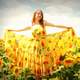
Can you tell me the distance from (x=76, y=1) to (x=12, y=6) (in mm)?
623

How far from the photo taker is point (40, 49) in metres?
4.19

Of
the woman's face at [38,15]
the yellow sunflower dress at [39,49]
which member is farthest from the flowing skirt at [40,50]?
the woman's face at [38,15]

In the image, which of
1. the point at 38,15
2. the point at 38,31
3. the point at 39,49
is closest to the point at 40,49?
the point at 39,49

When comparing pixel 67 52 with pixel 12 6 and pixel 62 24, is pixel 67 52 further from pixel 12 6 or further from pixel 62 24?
pixel 12 6

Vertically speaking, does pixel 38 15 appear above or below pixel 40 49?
above

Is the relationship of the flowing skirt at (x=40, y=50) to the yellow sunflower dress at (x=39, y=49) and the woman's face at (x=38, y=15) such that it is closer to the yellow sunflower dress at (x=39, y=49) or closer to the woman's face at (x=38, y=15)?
the yellow sunflower dress at (x=39, y=49)

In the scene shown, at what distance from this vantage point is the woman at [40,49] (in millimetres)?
4152

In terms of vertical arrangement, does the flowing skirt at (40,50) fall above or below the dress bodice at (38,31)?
below

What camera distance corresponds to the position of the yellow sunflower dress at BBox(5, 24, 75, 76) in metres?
4.16

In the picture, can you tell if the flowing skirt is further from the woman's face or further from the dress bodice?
the woman's face

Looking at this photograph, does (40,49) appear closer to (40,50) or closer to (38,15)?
(40,50)

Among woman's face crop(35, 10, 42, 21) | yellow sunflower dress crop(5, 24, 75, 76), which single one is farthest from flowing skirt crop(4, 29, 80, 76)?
woman's face crop(35, 10, 42, 21)

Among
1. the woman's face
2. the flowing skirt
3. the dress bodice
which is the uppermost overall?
the woman's face

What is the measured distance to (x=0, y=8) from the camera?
14.2 ft
